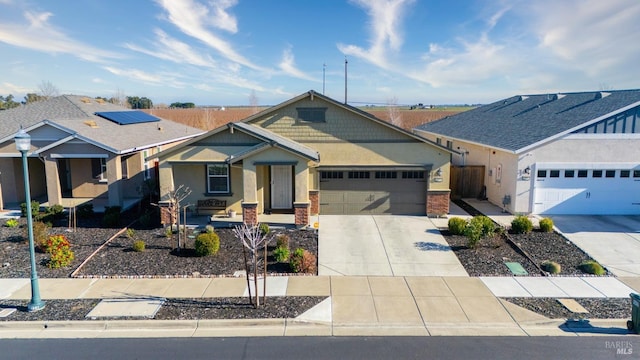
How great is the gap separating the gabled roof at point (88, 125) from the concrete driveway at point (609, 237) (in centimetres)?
1936

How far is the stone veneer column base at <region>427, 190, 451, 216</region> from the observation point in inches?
736

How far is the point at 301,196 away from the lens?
1689 cm

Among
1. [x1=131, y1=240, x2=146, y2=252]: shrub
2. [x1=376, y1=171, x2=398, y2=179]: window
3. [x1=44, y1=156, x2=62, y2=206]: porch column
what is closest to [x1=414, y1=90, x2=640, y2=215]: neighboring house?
[x1=376, y1=171, x2=398, y2=179]: window

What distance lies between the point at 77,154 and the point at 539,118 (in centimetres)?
2298

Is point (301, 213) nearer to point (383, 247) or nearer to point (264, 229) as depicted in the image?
point (264, 229)

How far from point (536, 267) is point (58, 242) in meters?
15.2

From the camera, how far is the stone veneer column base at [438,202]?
18.7 m

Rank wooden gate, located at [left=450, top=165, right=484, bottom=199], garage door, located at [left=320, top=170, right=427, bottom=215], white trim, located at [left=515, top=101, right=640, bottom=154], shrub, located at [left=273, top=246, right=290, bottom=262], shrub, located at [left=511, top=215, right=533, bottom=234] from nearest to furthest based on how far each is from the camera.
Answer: shrub, located at [left=273, top=246, right=290, bottom=262], shrub, located at [left=511, top=215, right=533, bottom=234], white trim, located at [left=515, top=101, right=640, bottom=154], garage door, located at [left=320, top=170, right=427, bottom=215], wooden gate, located at [left=450, top=165, right=484, bottom=199]

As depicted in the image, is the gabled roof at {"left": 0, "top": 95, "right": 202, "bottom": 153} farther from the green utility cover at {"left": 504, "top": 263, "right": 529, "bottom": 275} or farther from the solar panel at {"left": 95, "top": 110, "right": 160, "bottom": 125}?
the green utility cover at {"left": 504, "top": 263, "right": 529, "bottom": 275}

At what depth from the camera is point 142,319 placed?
9789mm

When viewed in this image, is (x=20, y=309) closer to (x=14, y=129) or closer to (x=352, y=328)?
(x=352, y=328)

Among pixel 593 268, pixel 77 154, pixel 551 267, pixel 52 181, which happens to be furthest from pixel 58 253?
pixel 593 268

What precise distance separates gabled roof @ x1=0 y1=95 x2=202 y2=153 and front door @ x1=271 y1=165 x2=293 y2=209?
708 cm

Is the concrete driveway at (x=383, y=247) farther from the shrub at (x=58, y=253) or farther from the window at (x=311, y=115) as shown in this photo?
the shrub at (x=58, y=253)
